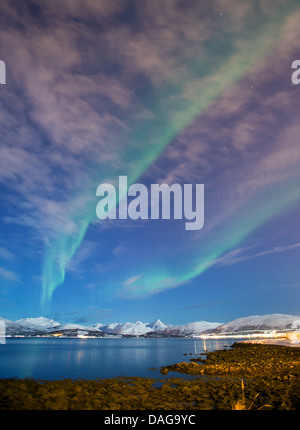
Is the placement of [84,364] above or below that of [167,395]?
below

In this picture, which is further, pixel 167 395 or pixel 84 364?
pixel 84 364

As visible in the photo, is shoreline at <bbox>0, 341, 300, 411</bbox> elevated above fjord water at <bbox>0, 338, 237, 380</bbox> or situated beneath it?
elevated above

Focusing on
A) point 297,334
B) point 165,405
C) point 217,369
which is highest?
point 165,405

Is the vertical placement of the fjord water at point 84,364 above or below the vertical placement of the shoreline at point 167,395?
below

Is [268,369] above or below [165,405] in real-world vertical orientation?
below

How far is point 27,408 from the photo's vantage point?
18.8 meters

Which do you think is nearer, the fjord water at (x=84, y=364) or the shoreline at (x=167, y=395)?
the shoreline at (x=167, y=395)

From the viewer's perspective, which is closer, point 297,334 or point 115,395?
point 115,395

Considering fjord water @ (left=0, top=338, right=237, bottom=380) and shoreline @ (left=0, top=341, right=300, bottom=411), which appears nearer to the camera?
shoreline @ (left=0, top=341, right=300, bottom=411)
